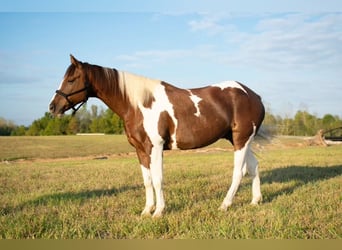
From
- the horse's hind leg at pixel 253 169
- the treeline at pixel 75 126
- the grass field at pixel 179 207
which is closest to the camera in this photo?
the grass field at pixel 179 207

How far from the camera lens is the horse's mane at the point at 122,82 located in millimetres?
4910

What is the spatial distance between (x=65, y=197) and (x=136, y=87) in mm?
2677

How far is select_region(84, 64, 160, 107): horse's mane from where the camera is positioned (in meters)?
4.91

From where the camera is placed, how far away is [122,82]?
4.99m

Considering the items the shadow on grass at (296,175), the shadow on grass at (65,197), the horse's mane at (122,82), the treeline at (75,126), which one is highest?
the horse's mane at (122,82)

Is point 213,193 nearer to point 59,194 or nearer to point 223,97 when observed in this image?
point 223,97

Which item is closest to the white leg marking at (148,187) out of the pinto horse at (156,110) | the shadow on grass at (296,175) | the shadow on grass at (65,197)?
the pinto horse at (156,110)

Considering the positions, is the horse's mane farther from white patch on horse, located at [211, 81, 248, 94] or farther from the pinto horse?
white patch on horse, located at [211, 81, 248, 94]

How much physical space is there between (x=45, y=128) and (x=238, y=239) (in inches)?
277

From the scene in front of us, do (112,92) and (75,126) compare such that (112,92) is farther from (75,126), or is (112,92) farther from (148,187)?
(75,126)

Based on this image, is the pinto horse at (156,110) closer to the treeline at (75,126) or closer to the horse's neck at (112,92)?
the horse's neck at (112,92)

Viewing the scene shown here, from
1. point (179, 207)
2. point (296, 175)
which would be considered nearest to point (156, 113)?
point (179, 207)

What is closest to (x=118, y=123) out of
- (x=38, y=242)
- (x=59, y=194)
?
(x=59, y=194)

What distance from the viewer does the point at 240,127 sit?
531 centimetres
